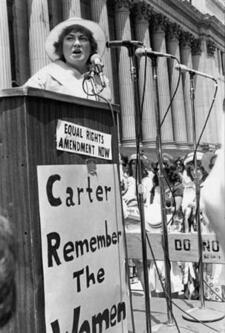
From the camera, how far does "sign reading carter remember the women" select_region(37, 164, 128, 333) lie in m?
2.78

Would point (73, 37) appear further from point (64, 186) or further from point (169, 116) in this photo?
point (169, 116)

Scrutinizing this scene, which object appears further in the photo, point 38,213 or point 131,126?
point 131,126

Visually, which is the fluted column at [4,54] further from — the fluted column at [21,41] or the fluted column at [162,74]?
the fluted column at [162,74]

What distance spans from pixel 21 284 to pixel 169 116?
3101 cm

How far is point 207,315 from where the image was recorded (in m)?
5.01

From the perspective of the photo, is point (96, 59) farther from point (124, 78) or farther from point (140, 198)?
point (124, 78)

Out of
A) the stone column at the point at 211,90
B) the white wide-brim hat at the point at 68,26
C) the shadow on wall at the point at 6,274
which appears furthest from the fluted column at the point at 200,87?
the shadow on wall at the point at 6,274

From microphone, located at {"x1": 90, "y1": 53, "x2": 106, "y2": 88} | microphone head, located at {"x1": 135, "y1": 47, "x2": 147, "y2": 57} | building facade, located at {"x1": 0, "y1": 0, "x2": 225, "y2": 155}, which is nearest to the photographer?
microphone, located at {"x1": 90, "y1": 53, "x2": 106, "y2": 88}

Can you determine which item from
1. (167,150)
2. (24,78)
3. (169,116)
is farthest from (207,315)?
(169,116)

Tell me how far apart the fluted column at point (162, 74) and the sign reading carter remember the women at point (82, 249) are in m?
→ 27.9

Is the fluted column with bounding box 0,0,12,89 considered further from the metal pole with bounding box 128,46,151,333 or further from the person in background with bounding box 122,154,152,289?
the metal pole with bounding box 128,46,151,333

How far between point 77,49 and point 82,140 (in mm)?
990

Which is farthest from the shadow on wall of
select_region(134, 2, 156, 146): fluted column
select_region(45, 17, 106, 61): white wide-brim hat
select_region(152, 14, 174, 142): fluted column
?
select_region(152, 14, 174, 142): fluted column

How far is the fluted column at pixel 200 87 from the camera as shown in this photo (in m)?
38.7
